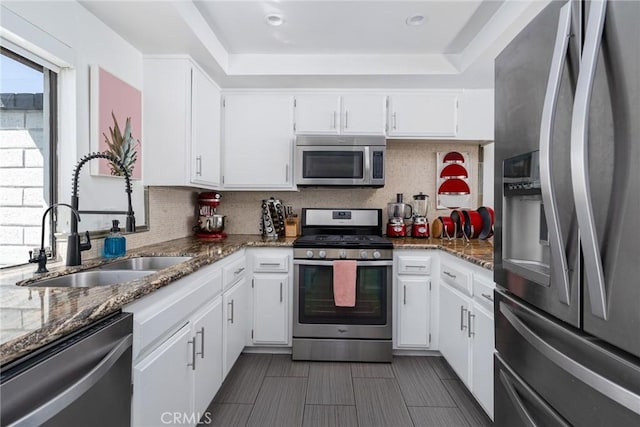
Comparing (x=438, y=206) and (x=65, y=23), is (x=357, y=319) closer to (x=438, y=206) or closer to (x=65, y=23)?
(x=438, y=206)

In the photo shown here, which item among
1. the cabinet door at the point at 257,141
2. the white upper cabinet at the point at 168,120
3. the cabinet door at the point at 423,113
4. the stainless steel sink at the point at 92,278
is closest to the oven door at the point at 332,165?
the cabinet door at the point at 257,141

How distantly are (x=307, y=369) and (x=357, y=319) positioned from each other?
1.69 ft

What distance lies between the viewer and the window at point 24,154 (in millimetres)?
1437

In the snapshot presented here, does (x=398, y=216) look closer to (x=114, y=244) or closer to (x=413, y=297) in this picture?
(x=413, y=297)

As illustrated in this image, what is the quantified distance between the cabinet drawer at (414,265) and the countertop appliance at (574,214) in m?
1.39

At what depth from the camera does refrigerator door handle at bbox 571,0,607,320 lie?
28.8 inches

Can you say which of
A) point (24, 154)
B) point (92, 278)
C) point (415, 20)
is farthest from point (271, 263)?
point (415, 20)

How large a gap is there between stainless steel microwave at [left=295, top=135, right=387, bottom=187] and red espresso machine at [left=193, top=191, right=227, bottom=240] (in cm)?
78

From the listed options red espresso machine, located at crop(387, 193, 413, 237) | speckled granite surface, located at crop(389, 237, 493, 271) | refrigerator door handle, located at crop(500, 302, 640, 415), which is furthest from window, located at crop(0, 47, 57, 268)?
red espresso machine, located at crop(387, 193, 413, 237)

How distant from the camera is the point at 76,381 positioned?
836mm

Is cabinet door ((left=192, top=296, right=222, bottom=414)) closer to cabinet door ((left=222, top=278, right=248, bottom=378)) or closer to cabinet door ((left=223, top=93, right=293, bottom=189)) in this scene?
cabinet door ((left=222, top=278, right=248, bottom=378))

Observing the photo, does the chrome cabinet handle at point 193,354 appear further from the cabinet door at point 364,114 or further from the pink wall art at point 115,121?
the cabinet door at point 364,114

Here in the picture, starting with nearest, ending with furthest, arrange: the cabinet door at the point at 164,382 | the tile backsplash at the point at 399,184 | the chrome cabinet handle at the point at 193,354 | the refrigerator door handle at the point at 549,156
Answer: the refrigerator door handle at the point at 549,156
the cabinet door at the point at 164,382
the chrome cabinet handle at the point at 193,354
the tile backsplash at the point at 399,184

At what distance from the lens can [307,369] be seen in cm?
246
